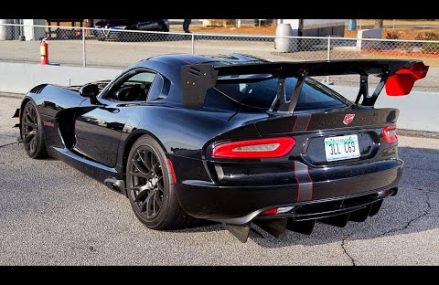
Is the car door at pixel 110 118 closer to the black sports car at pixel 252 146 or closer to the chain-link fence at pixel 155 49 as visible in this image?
the black sports car at pixel 252 146

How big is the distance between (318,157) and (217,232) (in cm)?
105

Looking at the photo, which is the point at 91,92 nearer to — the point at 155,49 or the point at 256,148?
the point at 256,148

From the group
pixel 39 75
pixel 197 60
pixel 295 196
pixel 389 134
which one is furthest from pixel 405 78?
pixel 39 75

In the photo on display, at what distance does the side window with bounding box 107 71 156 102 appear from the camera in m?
4.98

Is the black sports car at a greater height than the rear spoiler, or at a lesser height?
lesser

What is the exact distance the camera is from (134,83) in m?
5.23

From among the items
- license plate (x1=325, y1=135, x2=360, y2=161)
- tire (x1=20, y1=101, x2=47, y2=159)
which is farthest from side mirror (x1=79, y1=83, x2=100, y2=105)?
license plate (x1=325, y1=135, x2=360, y2=161)

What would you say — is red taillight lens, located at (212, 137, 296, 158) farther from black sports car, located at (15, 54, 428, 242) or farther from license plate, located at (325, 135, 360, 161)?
license plate, located at (325, 135, 360, 161)

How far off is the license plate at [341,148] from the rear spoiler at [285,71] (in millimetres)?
363

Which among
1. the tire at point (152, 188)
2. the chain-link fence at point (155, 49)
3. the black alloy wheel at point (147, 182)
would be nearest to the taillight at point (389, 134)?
the tire at point (152, 188)

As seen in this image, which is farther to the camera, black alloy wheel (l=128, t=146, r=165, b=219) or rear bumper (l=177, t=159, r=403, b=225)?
black alloy wheel (l=128, t=146, r=165, b=219)

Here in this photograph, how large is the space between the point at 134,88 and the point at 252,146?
186 cm

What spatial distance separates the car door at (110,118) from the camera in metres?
4.81

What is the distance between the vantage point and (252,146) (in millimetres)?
3693
